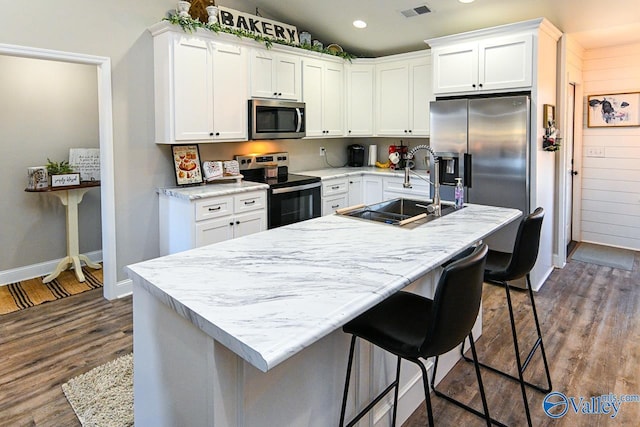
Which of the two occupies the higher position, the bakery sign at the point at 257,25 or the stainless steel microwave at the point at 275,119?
the bakery sign at the point at 257,25

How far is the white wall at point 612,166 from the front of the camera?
4941 millimetres

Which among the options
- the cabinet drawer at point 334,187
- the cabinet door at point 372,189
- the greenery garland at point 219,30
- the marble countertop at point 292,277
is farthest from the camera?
the cabinet door at point 372,189

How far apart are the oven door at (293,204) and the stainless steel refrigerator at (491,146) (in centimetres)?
141

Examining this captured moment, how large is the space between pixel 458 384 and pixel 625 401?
0.88 m

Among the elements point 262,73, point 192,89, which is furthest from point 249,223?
point 262,73

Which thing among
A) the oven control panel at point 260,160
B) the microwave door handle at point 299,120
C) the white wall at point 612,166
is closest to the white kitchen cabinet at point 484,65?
the microwave door handle at point 299,120

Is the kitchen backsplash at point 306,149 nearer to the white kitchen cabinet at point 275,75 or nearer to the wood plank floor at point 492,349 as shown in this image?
the white kitchen cabinet at point 275,75

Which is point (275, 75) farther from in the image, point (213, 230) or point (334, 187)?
point (213, 230)

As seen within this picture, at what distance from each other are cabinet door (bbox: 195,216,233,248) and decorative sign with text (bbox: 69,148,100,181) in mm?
1752

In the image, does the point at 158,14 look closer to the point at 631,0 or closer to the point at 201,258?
the point at 201,258

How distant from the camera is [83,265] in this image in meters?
4.71

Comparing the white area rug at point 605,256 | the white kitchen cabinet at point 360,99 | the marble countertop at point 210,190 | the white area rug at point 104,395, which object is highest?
the white kitchen cabinet at point 360,99

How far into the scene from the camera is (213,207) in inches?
149

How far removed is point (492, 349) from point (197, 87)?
316 cm
